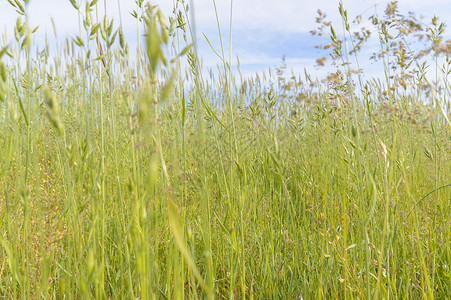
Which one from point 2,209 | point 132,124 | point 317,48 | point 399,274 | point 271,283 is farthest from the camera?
point 2,209

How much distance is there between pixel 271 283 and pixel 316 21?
3.48 ft

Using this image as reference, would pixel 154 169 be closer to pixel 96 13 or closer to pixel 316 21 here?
pixel 96 13

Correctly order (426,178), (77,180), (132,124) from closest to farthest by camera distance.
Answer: (132,124) < (77,180) < (426,178)

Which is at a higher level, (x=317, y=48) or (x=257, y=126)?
(x=317, y=48)

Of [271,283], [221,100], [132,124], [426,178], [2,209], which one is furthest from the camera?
[221,100]

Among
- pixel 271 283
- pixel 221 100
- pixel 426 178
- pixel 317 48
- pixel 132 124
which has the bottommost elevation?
pixel 271 283

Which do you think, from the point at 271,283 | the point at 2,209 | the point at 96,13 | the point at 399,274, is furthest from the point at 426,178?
the point at 2,209

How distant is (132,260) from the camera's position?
1496mm

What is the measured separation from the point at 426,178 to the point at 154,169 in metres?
3.14

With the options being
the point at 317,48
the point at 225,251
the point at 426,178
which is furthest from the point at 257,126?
the point at 426,178

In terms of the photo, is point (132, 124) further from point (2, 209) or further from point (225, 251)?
point (2, 209)

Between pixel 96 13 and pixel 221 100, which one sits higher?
pixel 221 100

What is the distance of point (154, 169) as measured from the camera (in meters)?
0.48

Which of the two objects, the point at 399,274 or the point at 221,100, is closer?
the point at 399,274
